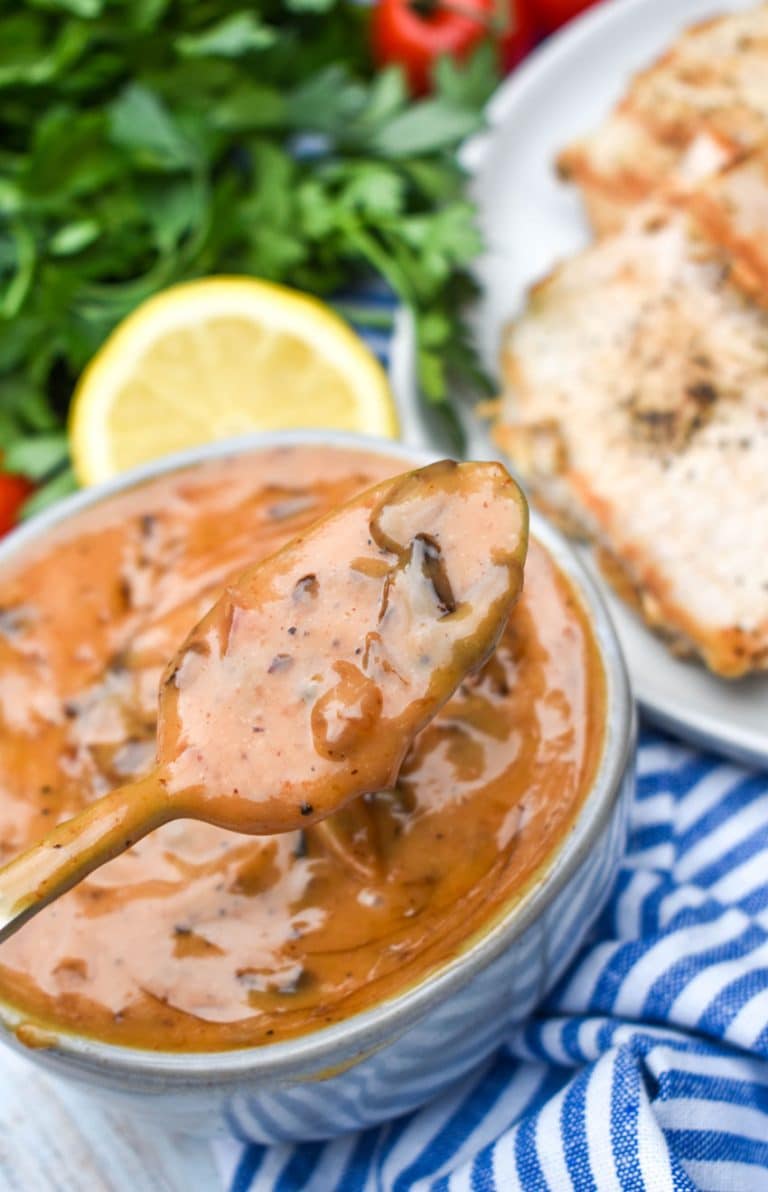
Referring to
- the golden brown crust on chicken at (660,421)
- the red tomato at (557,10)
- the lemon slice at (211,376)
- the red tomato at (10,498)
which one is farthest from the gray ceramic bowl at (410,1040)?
the red tomato at (557,10)

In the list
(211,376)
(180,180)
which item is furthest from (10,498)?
(180,180)

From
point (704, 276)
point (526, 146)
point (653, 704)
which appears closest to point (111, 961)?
point (653, 704)

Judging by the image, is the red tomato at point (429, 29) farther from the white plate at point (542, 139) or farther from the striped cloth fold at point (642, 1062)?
the striped cloth fold at point (642, 1062)

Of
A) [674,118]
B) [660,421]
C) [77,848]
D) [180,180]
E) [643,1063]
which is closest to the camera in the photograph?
[77,848]

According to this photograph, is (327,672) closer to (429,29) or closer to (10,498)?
(10,498)

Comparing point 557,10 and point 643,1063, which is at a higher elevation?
point 557,10

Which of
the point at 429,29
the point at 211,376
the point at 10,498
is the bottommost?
the point at 10,498
